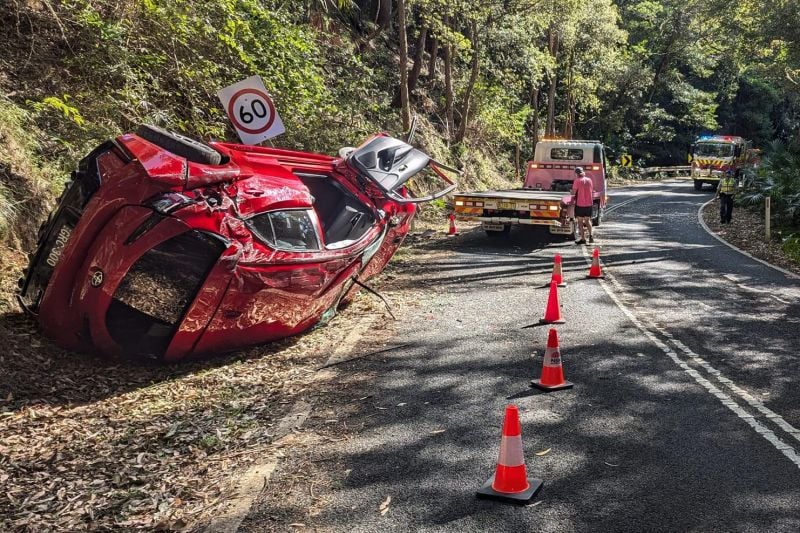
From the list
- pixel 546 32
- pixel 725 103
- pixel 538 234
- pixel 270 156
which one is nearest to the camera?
pixel 270 156

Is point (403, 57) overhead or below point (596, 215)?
overhead

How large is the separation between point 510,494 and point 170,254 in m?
3.49

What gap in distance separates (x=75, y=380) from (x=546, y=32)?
1464 inches

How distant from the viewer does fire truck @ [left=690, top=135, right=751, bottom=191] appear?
38.8 metres

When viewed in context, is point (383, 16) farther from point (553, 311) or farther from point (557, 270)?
point (553, 311)

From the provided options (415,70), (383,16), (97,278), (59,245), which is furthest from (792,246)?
(383,16)

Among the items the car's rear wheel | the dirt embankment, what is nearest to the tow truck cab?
the dirt embankment

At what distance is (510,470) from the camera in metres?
4.41

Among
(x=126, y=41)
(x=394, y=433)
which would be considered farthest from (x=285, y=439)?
(x=126, y=41)

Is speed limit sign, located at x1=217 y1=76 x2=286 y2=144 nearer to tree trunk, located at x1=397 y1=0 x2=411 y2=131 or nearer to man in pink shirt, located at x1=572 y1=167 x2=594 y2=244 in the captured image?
man in pink shirt, located at x1=572 y1=167 x2=594 y2=244

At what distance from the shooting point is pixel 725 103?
2427 inches

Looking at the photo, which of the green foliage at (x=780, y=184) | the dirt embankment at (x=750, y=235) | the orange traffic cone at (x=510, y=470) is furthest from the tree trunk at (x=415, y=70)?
the orange traffic cone at (x=510, y=470)

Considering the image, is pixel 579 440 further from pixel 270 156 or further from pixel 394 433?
pixel 270 156

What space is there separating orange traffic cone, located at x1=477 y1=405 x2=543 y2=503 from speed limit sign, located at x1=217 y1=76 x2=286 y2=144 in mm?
6730
